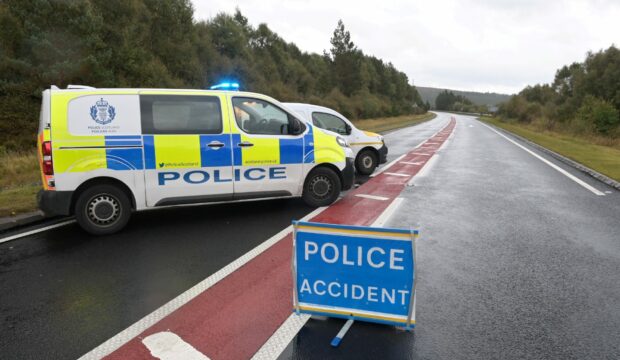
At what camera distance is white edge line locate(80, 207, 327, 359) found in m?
3.02

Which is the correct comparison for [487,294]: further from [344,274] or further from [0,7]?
[0,7]

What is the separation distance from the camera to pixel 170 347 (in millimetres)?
3041

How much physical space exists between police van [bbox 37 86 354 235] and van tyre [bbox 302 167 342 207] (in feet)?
0.83

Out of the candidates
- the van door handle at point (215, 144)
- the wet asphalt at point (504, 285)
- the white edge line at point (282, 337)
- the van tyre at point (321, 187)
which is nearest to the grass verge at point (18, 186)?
the van door handle at point (215, 144)

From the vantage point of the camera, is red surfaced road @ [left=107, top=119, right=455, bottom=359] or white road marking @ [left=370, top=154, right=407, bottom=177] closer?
red surfaced road @ [left=107, top=119, right=455, bottom=359]

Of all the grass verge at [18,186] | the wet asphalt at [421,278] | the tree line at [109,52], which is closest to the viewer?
the wet asphalt at [421,278]

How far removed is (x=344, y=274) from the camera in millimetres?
3352

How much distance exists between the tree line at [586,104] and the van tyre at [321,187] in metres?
35.3

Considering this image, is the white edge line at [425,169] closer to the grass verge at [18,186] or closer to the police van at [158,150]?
the police van at [158,150]

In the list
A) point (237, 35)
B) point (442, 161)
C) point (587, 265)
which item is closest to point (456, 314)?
point (587, 265)

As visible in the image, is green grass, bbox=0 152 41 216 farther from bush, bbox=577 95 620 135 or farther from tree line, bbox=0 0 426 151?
bush, bbox=577 95 620 135

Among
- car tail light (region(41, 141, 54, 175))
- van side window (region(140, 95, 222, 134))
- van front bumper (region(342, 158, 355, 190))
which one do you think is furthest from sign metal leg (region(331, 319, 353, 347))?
car tail light (region(41, 141, 54, 175))

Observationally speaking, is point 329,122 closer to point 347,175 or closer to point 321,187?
point 347,175

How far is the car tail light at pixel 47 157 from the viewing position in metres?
5.32
